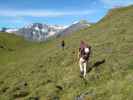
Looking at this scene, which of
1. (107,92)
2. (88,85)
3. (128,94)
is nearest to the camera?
(128,94)

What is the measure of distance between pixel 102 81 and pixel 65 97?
3.65m

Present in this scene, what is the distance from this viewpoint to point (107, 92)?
23031 millimetres

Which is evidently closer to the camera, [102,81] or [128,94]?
[128,94]

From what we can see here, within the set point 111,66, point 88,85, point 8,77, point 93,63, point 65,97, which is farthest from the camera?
point 8,77

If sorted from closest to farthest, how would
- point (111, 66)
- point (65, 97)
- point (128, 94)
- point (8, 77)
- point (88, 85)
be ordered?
point (128, 94), point (65, 97), point (88, 85), point (111, 66), point (8, 77)

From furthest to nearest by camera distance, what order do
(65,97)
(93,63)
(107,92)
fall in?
(93,63), (65,97), (107,92)

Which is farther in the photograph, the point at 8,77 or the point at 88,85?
the point at 8,77

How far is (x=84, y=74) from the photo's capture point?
2889 cm

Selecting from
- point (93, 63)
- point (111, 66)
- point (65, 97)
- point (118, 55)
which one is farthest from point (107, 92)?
point (118, 55)

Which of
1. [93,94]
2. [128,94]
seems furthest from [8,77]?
[128,94]

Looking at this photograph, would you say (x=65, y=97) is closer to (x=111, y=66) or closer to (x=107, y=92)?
(x=107, y=92)

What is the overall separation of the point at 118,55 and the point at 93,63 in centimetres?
353

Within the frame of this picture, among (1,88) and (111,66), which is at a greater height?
(111,66)

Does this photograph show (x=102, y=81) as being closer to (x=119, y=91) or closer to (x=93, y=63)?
(x=119, y=91)
